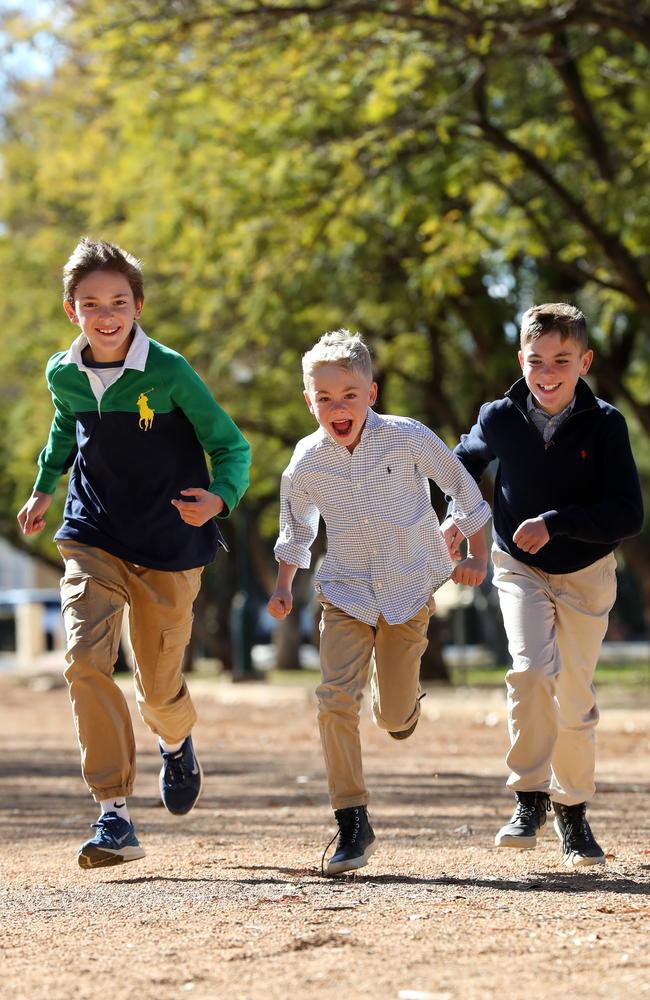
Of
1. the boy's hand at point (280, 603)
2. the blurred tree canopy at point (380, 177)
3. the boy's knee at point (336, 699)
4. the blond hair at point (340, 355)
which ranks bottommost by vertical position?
the boy's knee at point (336, 699)

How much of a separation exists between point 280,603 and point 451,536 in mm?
760

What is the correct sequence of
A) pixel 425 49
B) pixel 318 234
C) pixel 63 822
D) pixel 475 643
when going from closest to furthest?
pixel 63 822, pixel 425 49, pixel 318 234, pixel 475 643

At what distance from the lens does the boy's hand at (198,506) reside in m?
5.98

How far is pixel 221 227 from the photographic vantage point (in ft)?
60.4

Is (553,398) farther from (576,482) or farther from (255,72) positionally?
(255,72)

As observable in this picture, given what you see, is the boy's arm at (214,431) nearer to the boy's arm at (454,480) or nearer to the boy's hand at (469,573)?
the boy's arm at (454,480)

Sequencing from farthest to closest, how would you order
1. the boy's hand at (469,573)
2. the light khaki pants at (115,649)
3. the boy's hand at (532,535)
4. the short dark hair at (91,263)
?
the short dark hair at (91,263), the light khaki pants at (115,649), the boy's hand at (469,573), the boy's hand at (532,535)

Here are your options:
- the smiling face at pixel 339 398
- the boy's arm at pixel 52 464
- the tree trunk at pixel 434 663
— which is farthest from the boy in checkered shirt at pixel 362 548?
the tree trunk at pixel 434 663

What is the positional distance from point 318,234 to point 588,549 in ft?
38.9

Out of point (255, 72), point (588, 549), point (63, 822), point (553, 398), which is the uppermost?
point (255, 72)

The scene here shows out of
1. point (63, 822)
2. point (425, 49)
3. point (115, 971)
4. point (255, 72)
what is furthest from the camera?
point (255, 72)

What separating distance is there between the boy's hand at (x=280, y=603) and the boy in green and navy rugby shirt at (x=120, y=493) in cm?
36

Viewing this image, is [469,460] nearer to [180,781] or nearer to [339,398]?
[339,398]

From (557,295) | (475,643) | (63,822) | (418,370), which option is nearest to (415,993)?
(63,822)
